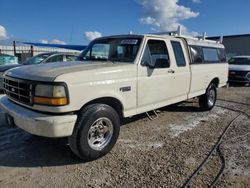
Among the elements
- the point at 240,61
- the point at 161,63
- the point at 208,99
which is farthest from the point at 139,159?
the point at 240,61

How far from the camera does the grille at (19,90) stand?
12.0 ft

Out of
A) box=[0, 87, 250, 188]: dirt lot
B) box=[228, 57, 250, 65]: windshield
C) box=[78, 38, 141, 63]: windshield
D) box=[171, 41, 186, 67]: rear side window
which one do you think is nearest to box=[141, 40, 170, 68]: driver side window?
box=[78, 38, 141, 63]: windshield

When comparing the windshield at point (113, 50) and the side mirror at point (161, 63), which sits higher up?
the windshield at point (113, 50)

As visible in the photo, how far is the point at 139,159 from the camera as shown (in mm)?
4059

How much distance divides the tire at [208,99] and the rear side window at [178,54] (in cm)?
186

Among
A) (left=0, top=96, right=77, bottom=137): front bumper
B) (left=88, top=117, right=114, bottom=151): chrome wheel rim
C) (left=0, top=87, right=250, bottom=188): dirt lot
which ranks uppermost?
(left=0, top=96, right=77, bottom=137): front bumper

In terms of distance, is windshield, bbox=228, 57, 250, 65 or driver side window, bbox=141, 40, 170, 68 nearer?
driver side window, bbox=141, 40, 170, 68

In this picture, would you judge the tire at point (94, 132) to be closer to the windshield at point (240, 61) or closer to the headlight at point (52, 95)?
the headlight at point (52, 95)

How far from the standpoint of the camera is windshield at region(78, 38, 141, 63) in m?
4.80

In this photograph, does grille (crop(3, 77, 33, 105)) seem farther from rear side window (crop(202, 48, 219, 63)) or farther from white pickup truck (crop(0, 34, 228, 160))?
rear side window (crop(202, 48, 219, 63))

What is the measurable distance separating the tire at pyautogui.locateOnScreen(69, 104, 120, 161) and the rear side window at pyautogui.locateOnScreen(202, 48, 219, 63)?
4011 mm

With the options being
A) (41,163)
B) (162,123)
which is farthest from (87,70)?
(162,123)

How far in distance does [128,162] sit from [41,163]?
52.1 inches

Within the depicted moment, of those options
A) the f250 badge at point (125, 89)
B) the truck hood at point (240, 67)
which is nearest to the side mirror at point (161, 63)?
the f250 badge at point (125, 89)
